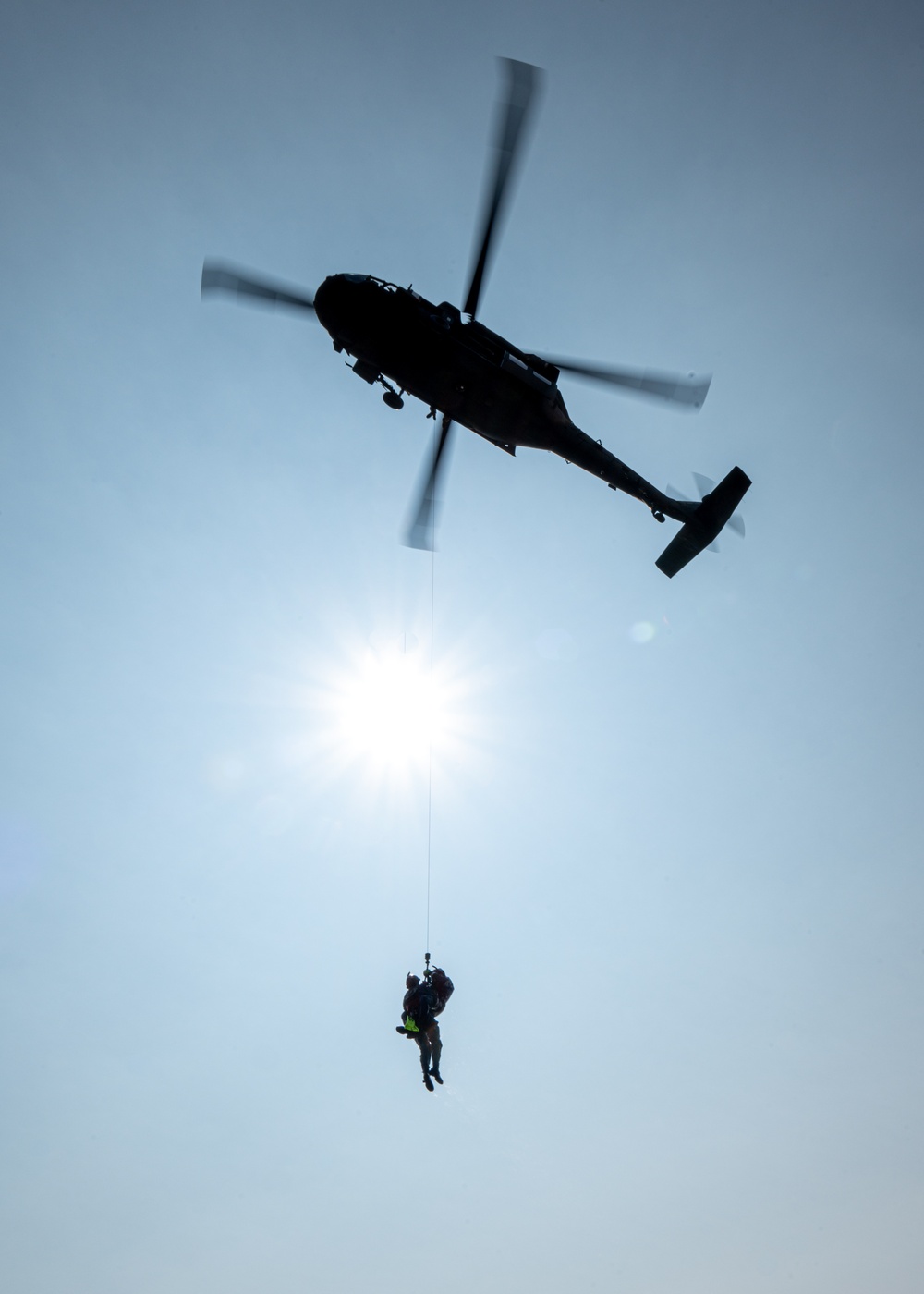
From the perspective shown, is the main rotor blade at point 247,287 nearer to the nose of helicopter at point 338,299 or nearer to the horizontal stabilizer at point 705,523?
the nose of helicopter at point 338,299

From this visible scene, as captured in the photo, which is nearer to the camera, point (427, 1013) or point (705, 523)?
point (427, 1013)

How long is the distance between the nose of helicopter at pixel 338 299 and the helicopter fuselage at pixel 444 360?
0.02 m

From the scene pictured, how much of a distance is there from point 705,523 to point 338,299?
10.0 m

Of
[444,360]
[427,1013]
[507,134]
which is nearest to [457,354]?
[444,360]

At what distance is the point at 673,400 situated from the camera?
642 inches

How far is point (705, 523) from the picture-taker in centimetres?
2098

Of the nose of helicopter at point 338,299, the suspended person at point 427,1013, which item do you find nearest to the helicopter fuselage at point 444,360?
the nose of helicopter at point 338,299

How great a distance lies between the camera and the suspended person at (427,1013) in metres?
15.7

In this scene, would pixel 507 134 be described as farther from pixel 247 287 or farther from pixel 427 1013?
pixel 427 1013

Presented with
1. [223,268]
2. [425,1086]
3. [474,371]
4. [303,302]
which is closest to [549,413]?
[474,371]

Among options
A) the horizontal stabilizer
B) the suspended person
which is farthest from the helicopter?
the suspended person

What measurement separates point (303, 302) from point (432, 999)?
12.8m

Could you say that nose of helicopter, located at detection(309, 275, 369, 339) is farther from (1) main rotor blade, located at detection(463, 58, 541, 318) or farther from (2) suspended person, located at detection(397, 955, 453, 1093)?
(2) suspended person, located at detection(397, 955, 453, 1093)

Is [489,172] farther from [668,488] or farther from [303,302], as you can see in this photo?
[668,488]
